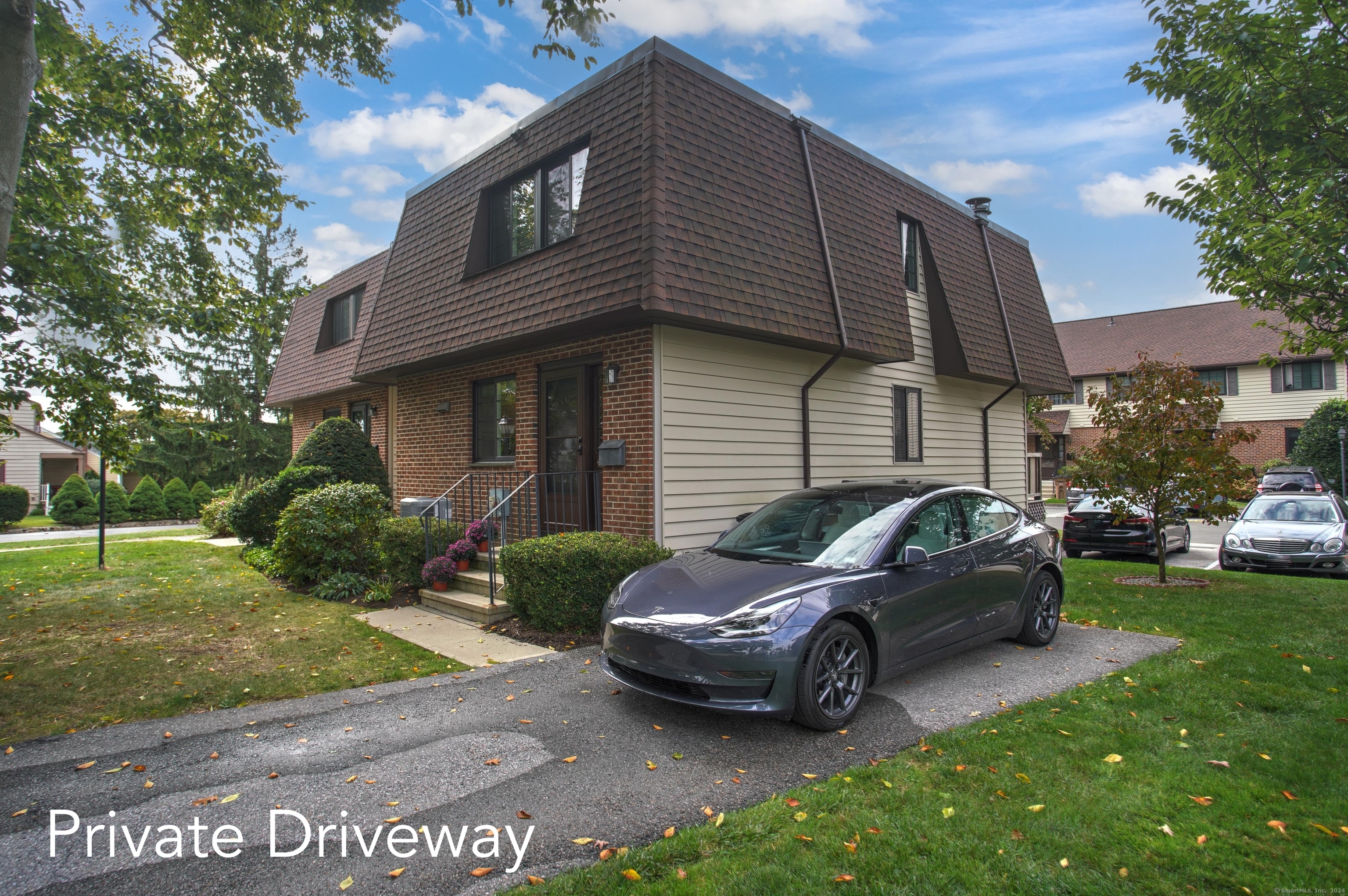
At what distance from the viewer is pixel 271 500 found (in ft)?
37.3

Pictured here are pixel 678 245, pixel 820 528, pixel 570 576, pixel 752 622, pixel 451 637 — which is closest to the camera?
pixel 752 622

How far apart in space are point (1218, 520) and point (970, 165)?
8.67m

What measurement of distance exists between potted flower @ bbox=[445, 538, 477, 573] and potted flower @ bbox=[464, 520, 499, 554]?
133mm

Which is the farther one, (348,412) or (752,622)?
(348,412)

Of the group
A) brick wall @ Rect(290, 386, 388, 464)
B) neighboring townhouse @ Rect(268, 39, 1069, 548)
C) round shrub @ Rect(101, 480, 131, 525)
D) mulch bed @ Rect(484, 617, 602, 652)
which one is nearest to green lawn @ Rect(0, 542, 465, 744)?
mulch bed @ Rect(484, 617, 602, 652)

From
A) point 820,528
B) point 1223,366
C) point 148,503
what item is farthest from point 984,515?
point 1223,366

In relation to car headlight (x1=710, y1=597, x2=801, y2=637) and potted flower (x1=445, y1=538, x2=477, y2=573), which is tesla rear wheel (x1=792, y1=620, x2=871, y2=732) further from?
potted flower (x1=445, y1=538, x2=477, y2=573)

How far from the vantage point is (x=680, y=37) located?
834cm

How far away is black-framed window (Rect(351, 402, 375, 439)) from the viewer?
45.4 ft

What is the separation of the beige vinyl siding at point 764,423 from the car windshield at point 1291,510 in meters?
5.25

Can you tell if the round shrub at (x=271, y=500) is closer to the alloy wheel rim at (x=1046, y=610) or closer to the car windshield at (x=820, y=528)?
the car windshield at (x=820, y=528)

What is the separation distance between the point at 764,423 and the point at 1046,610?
3868 mm

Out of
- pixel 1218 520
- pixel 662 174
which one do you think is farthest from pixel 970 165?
pixel 662 174

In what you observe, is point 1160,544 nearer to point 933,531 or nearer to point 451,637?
point 933,531
